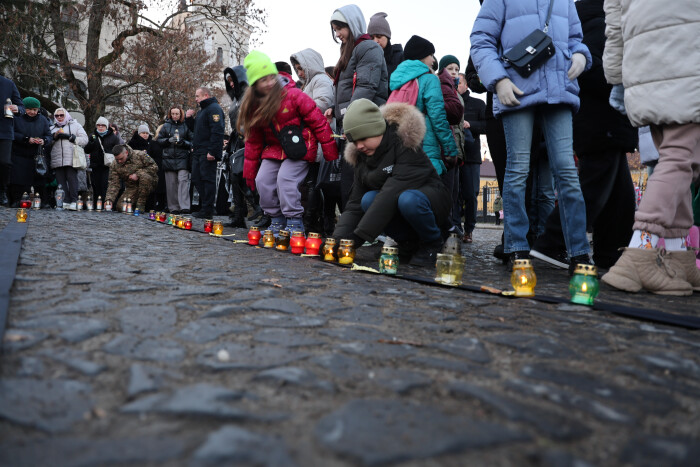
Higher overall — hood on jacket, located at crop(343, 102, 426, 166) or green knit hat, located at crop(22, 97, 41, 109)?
green knit hat, located at crop(22, 97, 41, 109)

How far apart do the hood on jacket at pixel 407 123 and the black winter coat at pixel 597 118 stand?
51.4 inches

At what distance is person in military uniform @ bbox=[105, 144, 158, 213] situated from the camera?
12.0 metres

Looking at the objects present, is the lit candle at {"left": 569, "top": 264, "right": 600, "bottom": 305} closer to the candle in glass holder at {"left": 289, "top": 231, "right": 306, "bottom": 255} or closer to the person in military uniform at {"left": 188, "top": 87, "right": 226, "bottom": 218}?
the candle in glass holder at {"left": 289, "top": 231, "right": 306, "bottom": 255}

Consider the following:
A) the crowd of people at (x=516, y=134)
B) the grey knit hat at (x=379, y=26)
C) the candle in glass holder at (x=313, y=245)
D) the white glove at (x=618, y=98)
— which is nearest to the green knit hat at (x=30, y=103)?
the crowd of people at (x=516, y=134)

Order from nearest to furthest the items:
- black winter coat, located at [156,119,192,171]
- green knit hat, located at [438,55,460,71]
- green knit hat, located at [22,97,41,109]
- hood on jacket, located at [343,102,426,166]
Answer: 1. hood on jacket, located at [343,102,426,166]
2. green knit hat, located at [438,55,460,71]
3. green knit hat, located at [22,97,41,109]
4. black winter coat, located at [156,119,192,171]

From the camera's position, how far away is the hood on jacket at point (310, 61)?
700cm

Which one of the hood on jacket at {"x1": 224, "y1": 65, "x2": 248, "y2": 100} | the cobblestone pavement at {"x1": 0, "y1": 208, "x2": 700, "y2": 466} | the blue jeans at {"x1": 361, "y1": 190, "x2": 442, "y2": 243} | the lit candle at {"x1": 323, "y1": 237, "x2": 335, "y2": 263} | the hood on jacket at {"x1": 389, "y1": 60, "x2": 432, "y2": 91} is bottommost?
the cobblestone pavement at {"x1": 0, "y1": 208, "x2": 700, "y2": 466}

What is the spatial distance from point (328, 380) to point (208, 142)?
848 cm

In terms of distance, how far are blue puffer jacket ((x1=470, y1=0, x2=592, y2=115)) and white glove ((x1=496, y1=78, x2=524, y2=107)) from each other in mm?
46

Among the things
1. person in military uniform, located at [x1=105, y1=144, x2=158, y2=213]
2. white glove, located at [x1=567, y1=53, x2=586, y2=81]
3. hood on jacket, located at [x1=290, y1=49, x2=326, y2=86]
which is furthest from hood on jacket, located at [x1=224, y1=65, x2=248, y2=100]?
person in military uniform, located at [x1=105, y1=144, x2=158, y2=213]

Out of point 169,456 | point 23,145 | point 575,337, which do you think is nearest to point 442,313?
point 575,337

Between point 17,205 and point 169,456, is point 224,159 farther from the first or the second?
point 169,456

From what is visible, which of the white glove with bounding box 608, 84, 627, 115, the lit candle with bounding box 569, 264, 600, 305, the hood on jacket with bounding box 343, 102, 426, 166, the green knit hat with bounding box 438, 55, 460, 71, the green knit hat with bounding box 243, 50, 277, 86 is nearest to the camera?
the lit candle with bounding box 569, 264, 600, 305

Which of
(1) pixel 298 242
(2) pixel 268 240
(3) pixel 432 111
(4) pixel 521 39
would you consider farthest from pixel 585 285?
(2) pixel 268 240
